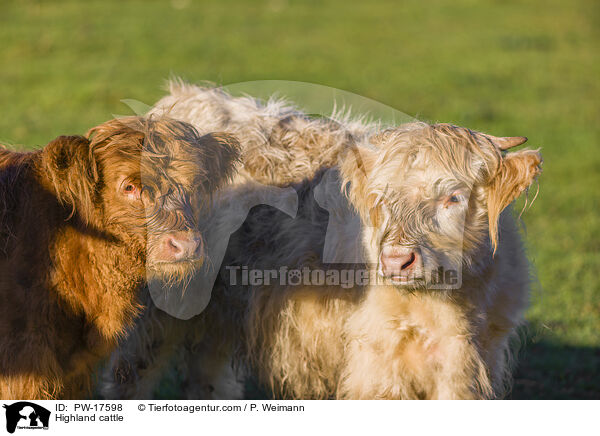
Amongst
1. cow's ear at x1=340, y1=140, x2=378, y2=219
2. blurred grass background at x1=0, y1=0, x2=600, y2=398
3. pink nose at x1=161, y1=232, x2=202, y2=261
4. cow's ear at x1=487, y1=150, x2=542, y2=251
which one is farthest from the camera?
blurred grass background at x1=0, y1=0, x2=600, y2=398

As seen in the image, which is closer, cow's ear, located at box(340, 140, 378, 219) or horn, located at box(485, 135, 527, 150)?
horn, located at box(485, 135, 527, 150)

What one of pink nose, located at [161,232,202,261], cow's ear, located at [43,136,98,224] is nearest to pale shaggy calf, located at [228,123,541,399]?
pink nose, located at [161,232,202,261]

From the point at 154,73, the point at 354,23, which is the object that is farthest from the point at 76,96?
the point at 354,23

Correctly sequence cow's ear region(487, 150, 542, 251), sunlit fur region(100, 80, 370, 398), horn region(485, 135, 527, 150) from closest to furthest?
cow's ear region(487, 150, 542, 251) → horn region(485, 135, 527, 150) → sunlit fur region(100, 80, 370, 398)

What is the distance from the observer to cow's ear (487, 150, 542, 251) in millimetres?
3951

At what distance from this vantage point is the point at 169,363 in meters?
5.20

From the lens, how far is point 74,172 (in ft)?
11.7

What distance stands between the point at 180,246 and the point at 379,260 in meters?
1.01

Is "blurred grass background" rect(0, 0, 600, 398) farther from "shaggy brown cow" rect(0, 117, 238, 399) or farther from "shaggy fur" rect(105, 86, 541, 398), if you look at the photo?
"shaggy brown cow" rect(0, 117, 238, 399)

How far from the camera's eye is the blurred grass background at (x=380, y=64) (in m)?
11.8

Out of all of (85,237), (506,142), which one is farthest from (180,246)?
(506,142)

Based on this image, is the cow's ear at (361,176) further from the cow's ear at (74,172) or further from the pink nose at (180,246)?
the cow's ear at (74,172)

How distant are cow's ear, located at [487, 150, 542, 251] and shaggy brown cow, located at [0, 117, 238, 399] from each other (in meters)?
1.54

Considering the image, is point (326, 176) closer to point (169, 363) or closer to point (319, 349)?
point (319, 349)
